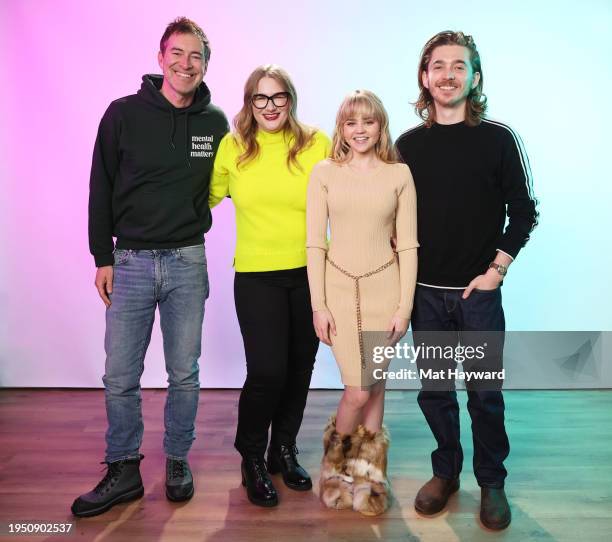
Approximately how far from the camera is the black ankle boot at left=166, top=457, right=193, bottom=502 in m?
2.53

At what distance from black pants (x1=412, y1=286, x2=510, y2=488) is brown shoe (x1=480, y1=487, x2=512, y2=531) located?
0.09ft

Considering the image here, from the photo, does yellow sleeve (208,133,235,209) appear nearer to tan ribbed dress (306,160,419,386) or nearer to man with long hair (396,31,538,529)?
tan ribbed dress (306,160,419,386)

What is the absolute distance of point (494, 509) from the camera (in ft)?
7.72

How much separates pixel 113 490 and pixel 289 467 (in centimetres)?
65

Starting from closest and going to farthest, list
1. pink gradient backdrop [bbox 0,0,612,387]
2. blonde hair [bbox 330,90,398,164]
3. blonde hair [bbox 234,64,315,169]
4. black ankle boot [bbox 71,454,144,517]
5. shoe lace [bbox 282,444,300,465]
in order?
blonde hair [bbox 330,90,398,164]
blonde hair [bbox 234,64,315,169]
black ankle boot [bbox 71,454,144,517]
shoe lace [bbox 282,444,300,465]
pink gradient backdrop [bbox 0,0,612,387]

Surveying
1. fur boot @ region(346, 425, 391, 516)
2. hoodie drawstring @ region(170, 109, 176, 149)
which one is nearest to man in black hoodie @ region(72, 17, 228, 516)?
hoodie drawstring @ region(170, 109, 176, 149)

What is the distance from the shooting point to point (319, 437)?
3195 mm

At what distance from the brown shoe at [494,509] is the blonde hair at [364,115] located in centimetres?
119

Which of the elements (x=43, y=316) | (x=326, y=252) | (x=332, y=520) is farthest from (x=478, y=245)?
(x=43, y=316)

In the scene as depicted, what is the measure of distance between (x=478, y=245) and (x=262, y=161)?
0.78 meters

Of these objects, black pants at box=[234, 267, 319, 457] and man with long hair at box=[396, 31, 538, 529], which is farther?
black pants at box=[234, 267, 319, 457]

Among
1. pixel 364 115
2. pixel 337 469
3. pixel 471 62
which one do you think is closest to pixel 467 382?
pixel 337 469

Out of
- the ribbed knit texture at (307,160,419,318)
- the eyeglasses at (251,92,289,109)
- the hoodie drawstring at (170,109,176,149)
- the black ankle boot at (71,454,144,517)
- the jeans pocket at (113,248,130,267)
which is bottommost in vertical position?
the black ankle boot at (71,454,144,517)

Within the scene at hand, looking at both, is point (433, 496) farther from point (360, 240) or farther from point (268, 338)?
point (360, 240)
